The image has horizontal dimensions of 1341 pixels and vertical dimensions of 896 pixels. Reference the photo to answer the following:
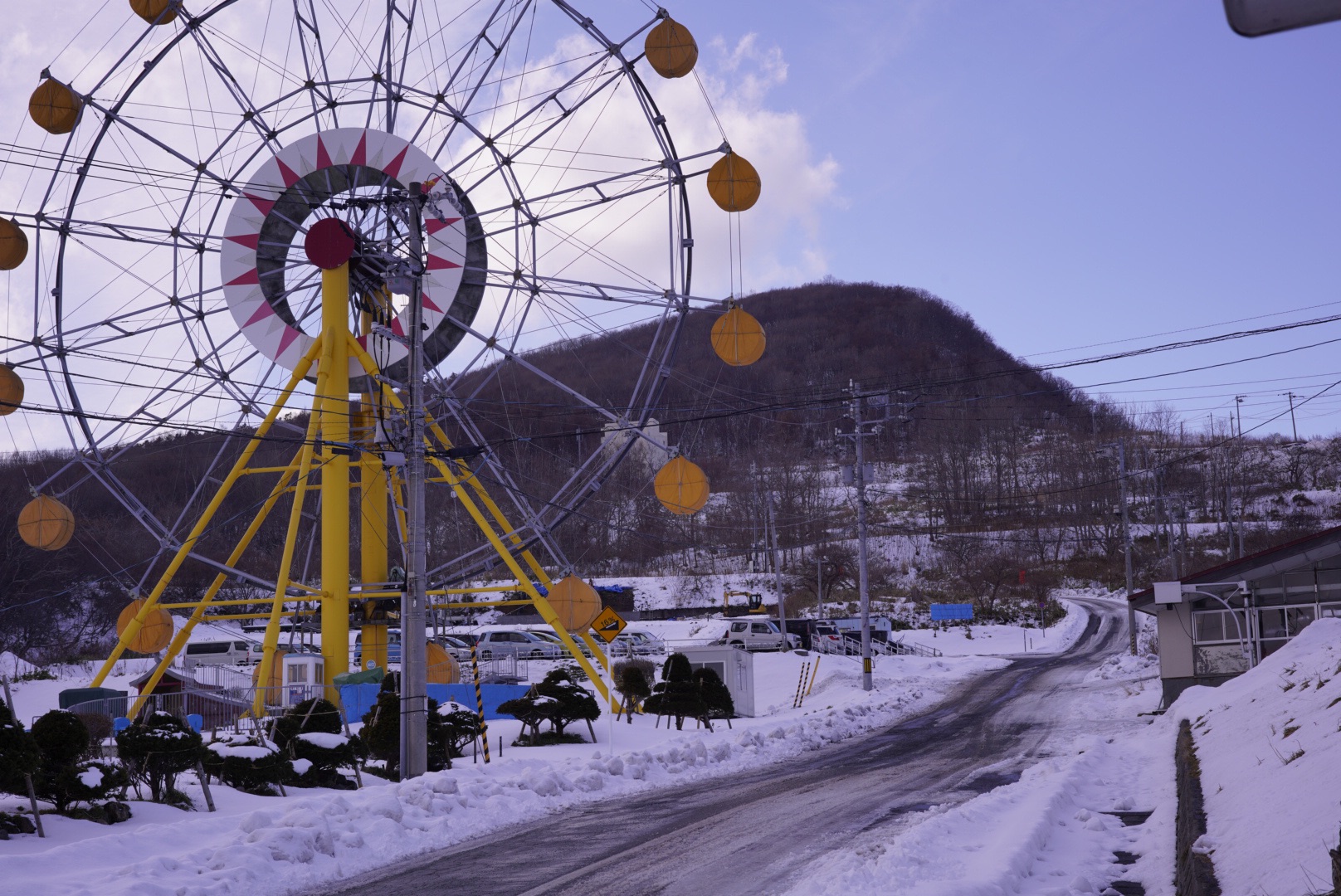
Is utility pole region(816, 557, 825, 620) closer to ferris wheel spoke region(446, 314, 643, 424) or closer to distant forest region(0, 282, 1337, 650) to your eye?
distant forest region(0, 282, 1337, 650)

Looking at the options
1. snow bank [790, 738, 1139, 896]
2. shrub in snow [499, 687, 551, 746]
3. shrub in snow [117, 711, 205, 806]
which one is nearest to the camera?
snow bank [790, 738, 1139, 896]

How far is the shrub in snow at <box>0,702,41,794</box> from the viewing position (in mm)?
11676

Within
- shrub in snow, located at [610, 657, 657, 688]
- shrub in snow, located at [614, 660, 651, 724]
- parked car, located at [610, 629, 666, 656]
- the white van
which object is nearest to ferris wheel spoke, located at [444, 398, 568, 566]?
shrub in snow, located at [614, 660, 651, 724]

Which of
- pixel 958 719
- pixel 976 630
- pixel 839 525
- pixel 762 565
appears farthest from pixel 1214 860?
pixel 839 525

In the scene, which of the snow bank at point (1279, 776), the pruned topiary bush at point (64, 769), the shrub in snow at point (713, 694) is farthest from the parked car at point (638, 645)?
the pruned topiary bush at point (64, 769)

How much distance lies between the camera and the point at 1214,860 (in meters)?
7.70

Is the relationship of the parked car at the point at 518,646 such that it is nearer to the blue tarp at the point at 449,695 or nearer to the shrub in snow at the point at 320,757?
the blue tarp at the point at 449,695

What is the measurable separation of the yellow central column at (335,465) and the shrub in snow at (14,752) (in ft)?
35.3

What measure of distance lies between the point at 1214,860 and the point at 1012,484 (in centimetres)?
12707

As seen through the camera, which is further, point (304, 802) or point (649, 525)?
point (649, 525)

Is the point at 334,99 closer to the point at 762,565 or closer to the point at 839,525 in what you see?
the point at 762,565

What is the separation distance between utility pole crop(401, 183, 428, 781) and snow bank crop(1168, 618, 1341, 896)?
10828mm

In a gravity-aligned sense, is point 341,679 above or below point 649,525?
below

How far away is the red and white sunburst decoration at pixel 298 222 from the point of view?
23656 mm
